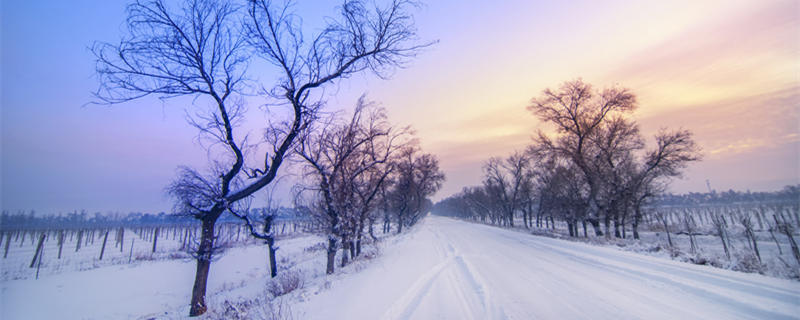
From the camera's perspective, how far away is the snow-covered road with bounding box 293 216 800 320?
175 inches

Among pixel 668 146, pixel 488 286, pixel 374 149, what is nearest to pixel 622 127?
pixel 668 146

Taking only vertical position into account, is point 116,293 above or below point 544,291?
below

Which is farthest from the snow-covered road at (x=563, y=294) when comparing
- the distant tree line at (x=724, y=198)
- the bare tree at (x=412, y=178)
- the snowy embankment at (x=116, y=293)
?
the distant tree line at (x=724, y=198)

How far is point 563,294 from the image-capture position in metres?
5.48

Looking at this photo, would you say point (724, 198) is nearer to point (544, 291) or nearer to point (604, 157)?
point (604, 157)

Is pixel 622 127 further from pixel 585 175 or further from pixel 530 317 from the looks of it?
pixel 530 317

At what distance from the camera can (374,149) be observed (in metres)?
18.4

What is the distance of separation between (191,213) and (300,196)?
5.11 meters

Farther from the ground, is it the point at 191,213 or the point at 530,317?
the point at 191,213

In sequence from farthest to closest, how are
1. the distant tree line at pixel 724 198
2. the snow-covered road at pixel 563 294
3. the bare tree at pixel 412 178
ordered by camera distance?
the distant tree line at pixel 724 198
the bare tree at pixel 412 178
the snow-covered road at pixel 563 294

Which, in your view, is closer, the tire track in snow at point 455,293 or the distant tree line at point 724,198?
the tire track in snow at point 455,293

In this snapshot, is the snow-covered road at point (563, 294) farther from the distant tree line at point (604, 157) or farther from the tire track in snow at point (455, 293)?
the distant tree line at point (604, 157)

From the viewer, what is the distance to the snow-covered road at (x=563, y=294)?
4.45 m

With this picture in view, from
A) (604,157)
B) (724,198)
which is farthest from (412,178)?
(724,198)
